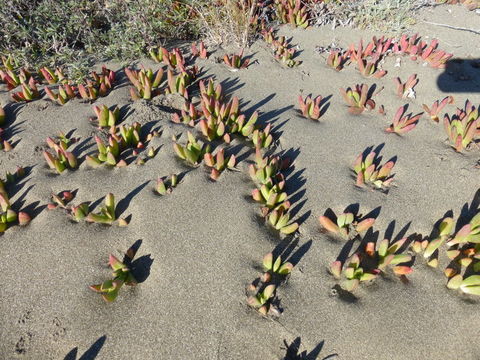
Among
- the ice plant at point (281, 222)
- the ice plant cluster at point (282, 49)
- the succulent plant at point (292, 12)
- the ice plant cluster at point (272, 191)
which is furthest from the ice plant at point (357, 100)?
the ice plant at point (281, 222)

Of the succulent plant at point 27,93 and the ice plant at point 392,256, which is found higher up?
the succulent plant at point 27,93

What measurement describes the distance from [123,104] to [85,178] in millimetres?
1342

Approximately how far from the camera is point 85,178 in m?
3.47

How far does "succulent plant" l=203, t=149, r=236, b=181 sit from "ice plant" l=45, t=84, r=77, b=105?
7.39 feet

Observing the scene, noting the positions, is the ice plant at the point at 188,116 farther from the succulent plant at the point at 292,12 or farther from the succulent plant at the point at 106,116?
the succulent plant at the point at 292,12

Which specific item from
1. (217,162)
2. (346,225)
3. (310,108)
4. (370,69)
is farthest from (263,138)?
(370,69)

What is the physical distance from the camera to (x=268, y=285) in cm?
263

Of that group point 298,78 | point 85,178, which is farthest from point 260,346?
point 298,78

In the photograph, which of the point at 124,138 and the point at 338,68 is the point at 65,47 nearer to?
the point at 124,138

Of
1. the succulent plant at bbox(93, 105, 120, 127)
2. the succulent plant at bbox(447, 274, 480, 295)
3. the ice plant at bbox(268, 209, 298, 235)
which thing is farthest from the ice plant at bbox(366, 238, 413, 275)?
the succulent plant at bbox(93, 105, 120, 127)

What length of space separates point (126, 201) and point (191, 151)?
0.84m

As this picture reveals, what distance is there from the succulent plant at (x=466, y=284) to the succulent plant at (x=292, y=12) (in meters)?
4.88

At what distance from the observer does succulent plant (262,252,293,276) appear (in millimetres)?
2703

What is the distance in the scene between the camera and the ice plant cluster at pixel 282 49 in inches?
207
